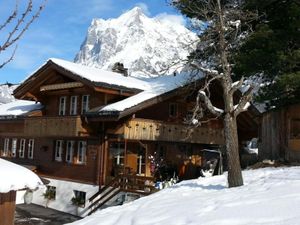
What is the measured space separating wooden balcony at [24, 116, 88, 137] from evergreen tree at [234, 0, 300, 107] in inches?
357

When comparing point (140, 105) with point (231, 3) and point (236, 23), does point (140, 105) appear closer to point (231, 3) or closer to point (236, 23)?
point (231, 3)

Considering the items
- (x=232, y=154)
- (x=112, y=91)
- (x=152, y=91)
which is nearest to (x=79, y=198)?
(x=112, y=91)

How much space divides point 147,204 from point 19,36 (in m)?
7.07

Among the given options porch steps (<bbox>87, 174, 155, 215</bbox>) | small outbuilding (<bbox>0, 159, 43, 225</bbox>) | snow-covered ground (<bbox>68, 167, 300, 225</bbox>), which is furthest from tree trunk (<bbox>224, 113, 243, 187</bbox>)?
porch steps (<bbox>87, 174, 155, 215</bbox>)

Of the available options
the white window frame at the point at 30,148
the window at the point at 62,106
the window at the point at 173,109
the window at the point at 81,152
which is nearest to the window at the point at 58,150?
the window at the point at 62,106

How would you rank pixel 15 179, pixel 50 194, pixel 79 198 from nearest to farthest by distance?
1. pixel 15 179
2. pixel 79 198
3. pixel 50 194

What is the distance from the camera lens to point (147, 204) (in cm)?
1174

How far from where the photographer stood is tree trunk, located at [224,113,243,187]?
13312mm

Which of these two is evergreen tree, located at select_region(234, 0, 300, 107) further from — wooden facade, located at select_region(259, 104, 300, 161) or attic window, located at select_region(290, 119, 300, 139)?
attic window, located at select_region(290, 119, 300, 139)

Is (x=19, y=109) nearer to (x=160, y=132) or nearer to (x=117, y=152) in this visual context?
(x=117, y=152)

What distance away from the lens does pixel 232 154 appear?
13438 mm

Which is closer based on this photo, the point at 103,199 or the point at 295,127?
the point at 295,127

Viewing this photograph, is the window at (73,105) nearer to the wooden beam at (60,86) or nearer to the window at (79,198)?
the wooden beam at (60,86)

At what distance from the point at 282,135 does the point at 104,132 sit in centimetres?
942
